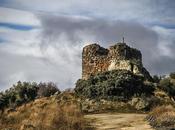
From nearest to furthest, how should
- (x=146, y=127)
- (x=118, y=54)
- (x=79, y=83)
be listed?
(x=146, y=127) → (x=79, y=83) → (x=118, y=54)

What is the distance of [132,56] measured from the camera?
159 ft

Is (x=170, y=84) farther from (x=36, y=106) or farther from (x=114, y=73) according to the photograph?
(x=36, y=106)

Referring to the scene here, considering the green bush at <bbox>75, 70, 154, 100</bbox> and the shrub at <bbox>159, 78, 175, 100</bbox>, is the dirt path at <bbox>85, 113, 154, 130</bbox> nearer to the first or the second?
the green bush at <bbox>75, 70, 154, 100</bbox>

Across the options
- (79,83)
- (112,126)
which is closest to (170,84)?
(79,83)

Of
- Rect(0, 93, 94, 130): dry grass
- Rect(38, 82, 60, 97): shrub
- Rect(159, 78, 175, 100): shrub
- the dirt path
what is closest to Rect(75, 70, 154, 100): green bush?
Rect(159, 78, 175, 100): shrub

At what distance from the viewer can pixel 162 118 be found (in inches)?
1052

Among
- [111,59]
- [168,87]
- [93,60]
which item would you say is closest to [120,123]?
[168,87]

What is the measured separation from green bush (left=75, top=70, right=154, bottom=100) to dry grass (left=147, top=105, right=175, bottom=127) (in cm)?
846

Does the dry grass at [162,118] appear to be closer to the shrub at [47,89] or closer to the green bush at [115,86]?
the green bush at [115,86]

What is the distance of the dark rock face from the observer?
4615cm

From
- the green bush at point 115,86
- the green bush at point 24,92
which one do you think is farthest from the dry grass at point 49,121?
the green bush at point 24,92

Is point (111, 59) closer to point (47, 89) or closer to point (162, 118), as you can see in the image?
point (47, 89)

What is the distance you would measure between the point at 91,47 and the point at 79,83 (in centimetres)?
665

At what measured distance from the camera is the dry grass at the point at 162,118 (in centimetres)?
2553
